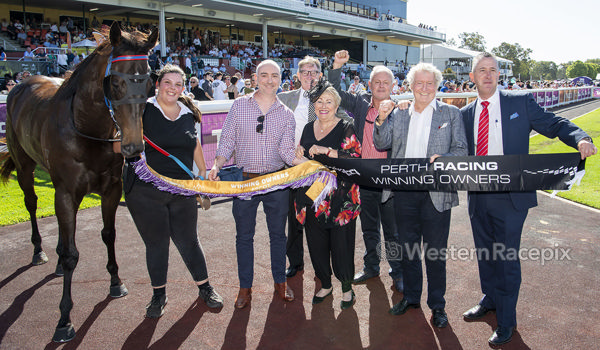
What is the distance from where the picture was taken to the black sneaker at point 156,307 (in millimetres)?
3760

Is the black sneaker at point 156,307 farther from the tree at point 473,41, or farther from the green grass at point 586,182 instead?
the tree at point 473,41

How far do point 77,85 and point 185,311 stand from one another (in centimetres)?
225

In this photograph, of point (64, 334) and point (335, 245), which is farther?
point (335, 245)

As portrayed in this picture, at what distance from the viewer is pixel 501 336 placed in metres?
3.31

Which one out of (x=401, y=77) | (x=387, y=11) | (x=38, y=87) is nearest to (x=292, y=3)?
(x=401, y=77)

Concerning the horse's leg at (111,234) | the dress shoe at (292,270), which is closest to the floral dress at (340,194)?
the dress shoe at (292,270)

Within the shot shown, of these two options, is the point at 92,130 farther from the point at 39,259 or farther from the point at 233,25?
the point at 233,25

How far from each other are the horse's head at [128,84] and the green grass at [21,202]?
4180mm

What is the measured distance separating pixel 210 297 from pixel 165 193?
1.07m

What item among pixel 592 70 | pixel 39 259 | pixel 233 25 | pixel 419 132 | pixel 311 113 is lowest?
pixel 39 259

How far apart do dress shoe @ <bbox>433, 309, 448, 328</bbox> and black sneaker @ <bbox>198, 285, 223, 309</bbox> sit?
1.90m

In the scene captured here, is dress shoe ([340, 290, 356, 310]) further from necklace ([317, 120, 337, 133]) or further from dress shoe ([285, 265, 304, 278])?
necklace ([317, 120, 337, 133])

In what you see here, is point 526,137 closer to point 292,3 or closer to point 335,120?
point 335,120

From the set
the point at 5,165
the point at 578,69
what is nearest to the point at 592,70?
the point at 578,69
